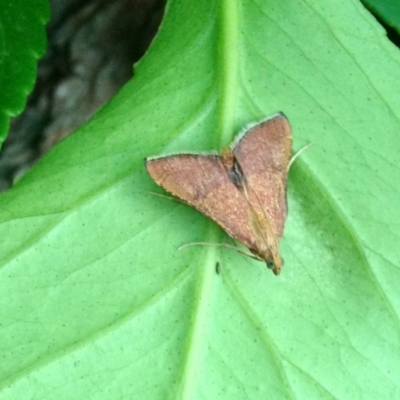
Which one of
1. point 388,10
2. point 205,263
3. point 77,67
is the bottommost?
point 77,67

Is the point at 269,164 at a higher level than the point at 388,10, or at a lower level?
lower

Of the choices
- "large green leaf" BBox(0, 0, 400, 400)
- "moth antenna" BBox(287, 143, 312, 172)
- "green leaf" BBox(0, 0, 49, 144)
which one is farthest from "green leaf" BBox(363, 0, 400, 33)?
"green leaf" BBox(0, 0, 49, 144)

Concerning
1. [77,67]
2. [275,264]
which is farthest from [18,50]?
[77,67]

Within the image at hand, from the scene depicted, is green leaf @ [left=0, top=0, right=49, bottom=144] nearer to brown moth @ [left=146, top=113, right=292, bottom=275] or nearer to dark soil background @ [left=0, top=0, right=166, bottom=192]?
brown moth @ [left=146, top=113, right=292, bottom=275]

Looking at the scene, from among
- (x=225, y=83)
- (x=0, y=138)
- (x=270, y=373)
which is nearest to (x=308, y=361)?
(x=270, y=373)

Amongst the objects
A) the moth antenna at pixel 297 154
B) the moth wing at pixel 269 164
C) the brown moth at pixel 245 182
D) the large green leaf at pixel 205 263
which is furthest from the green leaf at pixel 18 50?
the moth antenna at pixel 297 154

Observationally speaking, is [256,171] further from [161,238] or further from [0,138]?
[0,138]

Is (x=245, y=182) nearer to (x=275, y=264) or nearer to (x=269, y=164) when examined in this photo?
(x=269, y=164)
